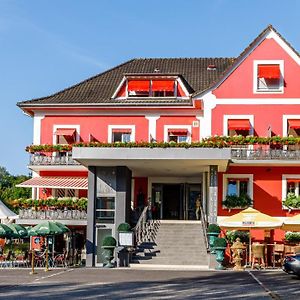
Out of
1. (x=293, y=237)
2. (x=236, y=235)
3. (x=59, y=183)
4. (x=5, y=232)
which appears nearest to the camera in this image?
(x=5, y=232)

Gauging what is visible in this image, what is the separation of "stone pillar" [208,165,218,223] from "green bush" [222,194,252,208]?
6.82 ft

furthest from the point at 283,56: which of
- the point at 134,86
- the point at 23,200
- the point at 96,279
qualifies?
the point at 96,279

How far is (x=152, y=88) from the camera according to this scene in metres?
40.9

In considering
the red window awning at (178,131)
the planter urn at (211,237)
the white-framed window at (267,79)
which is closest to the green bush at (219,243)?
the planter urn at (211,237)

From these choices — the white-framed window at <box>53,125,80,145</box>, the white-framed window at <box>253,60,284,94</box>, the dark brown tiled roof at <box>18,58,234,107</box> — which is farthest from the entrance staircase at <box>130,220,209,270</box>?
the white-framed window at <box>253,60,284,94</box>

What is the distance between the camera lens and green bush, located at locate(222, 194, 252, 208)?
35.9 metres

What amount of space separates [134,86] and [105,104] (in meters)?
2.13

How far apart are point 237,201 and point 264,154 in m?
2.89

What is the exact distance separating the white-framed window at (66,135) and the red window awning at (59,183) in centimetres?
260

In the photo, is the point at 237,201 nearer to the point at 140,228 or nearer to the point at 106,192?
the point at 140,228

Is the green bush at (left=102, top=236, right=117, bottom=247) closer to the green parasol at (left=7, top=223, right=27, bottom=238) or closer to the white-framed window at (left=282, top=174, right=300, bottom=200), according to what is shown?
the green parasol at (left=7, top=223, right=27, bottom=238)

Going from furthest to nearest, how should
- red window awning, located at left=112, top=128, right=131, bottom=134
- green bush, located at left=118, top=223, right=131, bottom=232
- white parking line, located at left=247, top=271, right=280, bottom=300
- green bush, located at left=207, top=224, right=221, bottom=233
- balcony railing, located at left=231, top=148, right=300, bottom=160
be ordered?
red window awning, located at left=112, top=128, right=131, bottom=134, balcony railing, located at left=231, top=148, right=300, bottom=160, green bush, located at left=118, top=223, right=131, bottom=232, green bush, located at left=207, top=224, right=221, bottom=233, white parking line, located at left=247, top=271, right=280, bottom=300

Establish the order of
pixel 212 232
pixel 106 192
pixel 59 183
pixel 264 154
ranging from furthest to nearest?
1. pixel 59 183
2. pixel 264 154
3. pixel 106 192
4. pixel 212 232

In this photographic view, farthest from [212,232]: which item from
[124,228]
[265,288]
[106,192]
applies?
[265,288]
